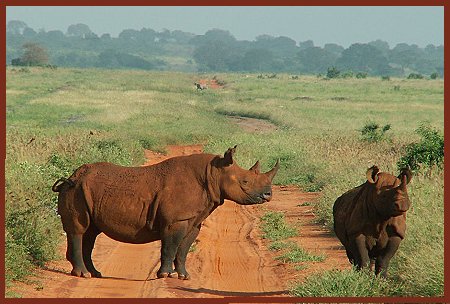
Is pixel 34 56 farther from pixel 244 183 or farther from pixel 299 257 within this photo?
pixel 244 183

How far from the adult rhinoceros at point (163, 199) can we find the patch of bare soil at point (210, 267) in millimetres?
392

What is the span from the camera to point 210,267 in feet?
40.2

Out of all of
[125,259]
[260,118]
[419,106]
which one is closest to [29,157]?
[125,259]

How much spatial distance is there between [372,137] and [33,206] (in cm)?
1804

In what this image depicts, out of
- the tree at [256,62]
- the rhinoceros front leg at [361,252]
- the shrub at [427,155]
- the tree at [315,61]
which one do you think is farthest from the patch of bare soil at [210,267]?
the tree at [315,61]

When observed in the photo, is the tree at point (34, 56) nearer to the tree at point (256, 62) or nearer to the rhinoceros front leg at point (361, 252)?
the tree at point (256, 62)

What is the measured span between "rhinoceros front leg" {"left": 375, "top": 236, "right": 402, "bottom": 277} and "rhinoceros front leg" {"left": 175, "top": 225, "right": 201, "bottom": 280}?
205cm

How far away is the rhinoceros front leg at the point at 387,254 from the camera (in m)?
9.77

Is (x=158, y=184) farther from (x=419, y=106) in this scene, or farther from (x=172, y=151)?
(x=419, y=106)

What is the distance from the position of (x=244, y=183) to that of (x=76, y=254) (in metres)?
2.04

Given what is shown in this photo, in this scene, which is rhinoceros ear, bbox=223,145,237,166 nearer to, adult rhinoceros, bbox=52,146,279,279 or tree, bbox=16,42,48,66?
adult rhinoceros, bbox=52,146,279,279

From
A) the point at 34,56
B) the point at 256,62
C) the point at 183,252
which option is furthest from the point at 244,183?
the point at 256,62

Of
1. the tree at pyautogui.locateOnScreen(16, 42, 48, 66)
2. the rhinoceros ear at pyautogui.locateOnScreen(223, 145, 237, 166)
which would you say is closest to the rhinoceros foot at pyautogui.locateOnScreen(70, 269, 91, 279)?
the rhinoceros ear at pyautogui.locateOnScreen(223, 145, 237, 166)

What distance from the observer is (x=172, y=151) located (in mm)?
29125
